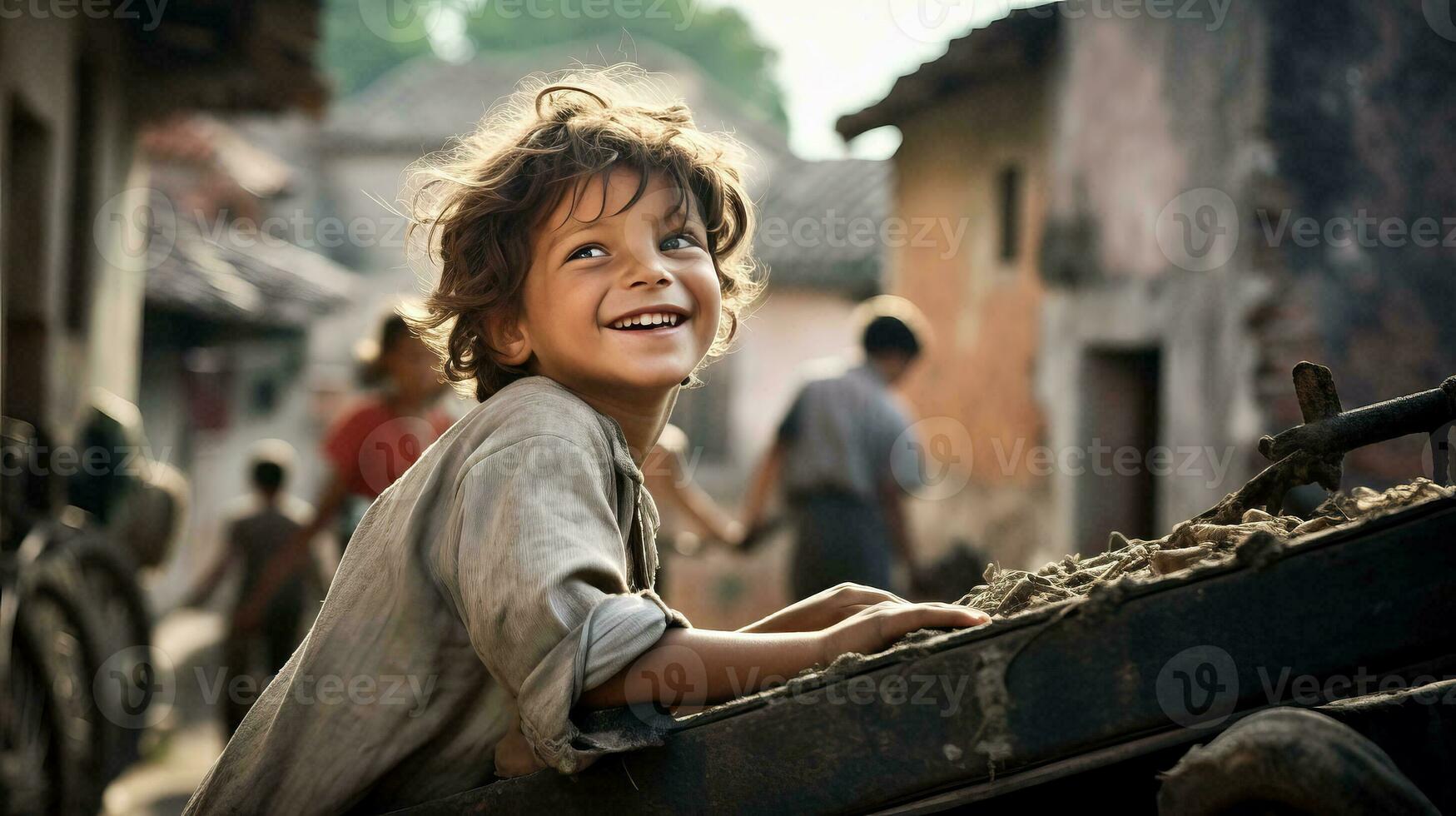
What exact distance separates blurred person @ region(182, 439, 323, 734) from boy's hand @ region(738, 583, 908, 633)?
12.0 feet

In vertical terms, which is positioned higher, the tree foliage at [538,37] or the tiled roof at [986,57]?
the tree foliage at [538,37]

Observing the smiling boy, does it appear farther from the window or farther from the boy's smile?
the window

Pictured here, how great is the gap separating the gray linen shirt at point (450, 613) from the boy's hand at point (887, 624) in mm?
173

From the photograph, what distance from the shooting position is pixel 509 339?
1877mm

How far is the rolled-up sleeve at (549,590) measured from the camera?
1428mm

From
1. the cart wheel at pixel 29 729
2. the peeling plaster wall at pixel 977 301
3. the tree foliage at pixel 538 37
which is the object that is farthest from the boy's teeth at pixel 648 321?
the tree foliage at pixel 538 37

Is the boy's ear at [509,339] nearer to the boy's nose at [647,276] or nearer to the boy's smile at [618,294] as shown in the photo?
the boy's smile at [618,294]

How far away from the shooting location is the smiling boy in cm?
146

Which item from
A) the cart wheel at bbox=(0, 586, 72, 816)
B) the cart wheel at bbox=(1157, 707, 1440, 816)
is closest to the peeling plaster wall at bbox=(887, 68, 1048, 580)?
the cart wheel at bbox=(0, 586, 72, 816)

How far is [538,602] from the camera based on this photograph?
1434mm

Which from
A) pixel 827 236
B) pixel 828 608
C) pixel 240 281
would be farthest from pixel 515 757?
pixel 827 236

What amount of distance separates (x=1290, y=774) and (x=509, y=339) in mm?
1133

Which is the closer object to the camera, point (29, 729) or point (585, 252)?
point (585, 252)

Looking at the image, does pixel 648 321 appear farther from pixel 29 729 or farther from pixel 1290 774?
pixel 29 729
